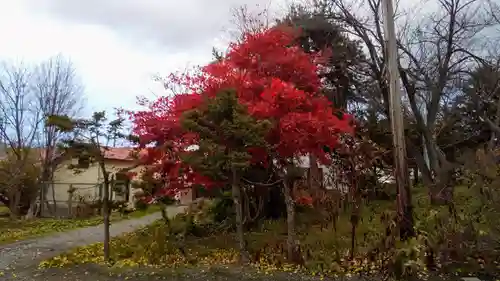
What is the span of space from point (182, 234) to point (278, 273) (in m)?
3.96

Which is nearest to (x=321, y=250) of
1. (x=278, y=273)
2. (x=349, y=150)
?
(x=278, y=273)

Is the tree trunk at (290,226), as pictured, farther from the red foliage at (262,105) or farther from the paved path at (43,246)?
the paved path at (43,246)

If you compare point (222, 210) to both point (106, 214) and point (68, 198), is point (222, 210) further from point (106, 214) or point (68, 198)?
point (68, 198)

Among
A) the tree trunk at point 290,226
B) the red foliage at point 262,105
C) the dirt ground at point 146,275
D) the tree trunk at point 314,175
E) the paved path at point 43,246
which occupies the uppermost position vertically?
the red foliage at point 262,105

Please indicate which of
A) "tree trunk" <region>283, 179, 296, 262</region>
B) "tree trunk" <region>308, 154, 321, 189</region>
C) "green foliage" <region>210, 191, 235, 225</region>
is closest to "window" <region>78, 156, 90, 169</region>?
"tree trunk" <region>283, 179, 296, 262</region>

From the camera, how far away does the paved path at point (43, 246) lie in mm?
8750

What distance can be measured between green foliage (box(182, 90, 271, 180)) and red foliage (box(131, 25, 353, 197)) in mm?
691

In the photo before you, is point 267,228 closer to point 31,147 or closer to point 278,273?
point 278,273

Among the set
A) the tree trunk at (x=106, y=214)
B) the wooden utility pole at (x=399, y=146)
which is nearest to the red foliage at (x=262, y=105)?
the wooden utility pole at (x=399, y=146)

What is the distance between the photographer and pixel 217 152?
25.0ft

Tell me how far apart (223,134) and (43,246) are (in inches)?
244

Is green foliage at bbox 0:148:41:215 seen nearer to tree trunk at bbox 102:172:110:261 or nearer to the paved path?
the paved path

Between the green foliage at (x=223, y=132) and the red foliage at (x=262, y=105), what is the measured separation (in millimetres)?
691

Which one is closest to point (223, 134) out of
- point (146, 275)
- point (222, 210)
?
point (146, 275)
